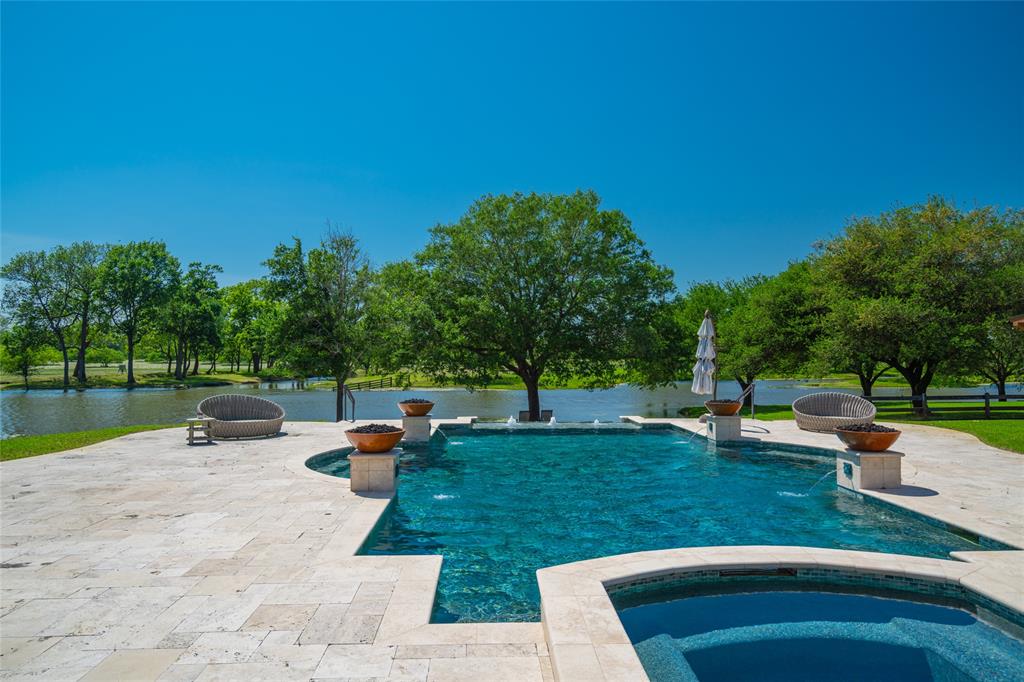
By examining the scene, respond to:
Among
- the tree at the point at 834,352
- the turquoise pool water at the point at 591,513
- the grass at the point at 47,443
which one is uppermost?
the tree at the point at 834,352

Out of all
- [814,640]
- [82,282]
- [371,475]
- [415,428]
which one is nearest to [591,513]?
[371,475]

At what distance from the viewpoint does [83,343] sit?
4291cm

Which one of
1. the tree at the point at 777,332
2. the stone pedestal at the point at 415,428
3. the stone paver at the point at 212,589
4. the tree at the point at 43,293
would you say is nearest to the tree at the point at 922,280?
the tree at the point at 777,332

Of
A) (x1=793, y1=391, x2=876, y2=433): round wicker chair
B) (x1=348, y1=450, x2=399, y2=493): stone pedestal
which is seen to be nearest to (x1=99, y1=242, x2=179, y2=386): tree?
(x1=348, y1=450, x2=399, y2=493): stone pedestal

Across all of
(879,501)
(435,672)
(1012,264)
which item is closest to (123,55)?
(435,672)

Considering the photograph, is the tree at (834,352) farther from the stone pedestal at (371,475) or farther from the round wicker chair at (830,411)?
the stone pedestal at (371,475)

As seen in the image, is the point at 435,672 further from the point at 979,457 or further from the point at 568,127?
the point at 568,127

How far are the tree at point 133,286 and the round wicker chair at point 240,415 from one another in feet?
120

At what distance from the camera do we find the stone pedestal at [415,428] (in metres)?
13.5

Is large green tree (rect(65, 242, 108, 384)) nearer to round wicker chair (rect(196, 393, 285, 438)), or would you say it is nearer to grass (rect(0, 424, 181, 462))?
grass (rect(0, 424, 181, 462))

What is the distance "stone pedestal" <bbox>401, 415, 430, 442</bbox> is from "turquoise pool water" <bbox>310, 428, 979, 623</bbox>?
0.87m

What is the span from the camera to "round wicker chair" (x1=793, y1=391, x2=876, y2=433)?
14109mm

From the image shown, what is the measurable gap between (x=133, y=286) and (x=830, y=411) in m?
50.8

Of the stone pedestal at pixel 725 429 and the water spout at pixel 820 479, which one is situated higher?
the stone pedestal at pixel 725 429
